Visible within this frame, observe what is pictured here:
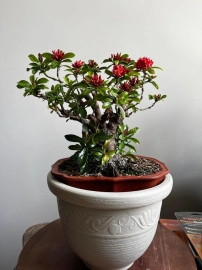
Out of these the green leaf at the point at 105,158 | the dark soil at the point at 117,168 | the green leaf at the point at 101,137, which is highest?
the green leaf at the point at 101,137

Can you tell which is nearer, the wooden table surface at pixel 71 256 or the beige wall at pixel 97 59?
the wooden table surface at pixel 71 256

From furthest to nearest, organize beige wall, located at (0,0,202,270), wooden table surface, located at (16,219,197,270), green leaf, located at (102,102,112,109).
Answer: beige wall, located at (0,0,202,270) → wooden table surface, located at (16,219,197,270) → green leaf, located at (102,102,112,109)

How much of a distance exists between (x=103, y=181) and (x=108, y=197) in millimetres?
51

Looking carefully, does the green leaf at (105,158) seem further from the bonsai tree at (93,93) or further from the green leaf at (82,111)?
the green leaf at (82,111)

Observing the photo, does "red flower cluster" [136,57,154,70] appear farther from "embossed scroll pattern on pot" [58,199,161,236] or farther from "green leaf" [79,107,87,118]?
"embossed scroll pattern on pot" [58,199,161,236]

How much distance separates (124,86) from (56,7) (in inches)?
25.0

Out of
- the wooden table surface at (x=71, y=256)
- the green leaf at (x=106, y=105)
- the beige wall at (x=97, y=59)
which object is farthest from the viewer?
the beige wall at (x=97, y=59)

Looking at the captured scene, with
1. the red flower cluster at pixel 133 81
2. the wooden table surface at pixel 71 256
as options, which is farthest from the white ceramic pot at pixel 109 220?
the red flower cluster at pixel 133 81

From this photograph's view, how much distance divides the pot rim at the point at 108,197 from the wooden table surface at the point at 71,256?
229 millimetres

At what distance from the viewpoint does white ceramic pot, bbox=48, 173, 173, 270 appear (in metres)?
0.53

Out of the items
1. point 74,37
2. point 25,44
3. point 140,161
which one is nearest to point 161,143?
point 140,161

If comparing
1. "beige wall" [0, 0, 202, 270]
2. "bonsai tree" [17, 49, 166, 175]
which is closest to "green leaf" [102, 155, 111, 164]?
"bonsai tree" [17, 49, 166, 175]

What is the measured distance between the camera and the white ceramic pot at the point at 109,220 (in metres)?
0.53

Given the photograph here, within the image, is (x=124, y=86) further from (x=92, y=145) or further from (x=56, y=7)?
(x=56, y=7)
